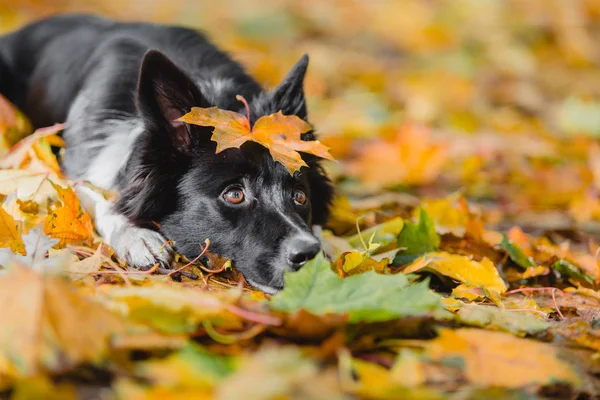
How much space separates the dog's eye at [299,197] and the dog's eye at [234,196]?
0.30m

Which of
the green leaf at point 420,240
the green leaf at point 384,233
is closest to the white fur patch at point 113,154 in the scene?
the green leaf at point 384,233

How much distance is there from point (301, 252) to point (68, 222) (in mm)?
1121

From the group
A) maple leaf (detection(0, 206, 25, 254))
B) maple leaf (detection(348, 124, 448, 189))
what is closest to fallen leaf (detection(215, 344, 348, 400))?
maple leaf (detection(0, 206, 25, 254))

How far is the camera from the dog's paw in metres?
3.18

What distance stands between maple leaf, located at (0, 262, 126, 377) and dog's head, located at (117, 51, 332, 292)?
47.2 inches

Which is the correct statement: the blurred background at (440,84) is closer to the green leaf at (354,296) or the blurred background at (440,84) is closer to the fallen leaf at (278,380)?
the green leaf at (354,296)

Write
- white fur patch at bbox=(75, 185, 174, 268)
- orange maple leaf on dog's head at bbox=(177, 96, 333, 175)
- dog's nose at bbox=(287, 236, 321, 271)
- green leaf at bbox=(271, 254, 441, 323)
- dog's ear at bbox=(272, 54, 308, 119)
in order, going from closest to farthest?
1. green leaf at bbox=(271, 254, 441, 323)
2. dog's nose at bbox=(287, 236, 321, 271)
3. orange maple leaf on dog's head at bbox=(177, 96, 333, 175)
4. white fur patch at bbox=(75, 185, 174, 268)
5. dog's ear at bbox=(272, 54, 308, 119)

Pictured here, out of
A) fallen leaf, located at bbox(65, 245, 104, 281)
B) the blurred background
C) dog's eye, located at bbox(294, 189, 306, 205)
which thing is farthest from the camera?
the blurred background

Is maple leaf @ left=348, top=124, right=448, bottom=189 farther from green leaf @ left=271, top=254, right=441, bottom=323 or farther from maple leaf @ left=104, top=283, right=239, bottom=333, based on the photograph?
maple leaf @ left=104, top=283, right=239, bottom=333

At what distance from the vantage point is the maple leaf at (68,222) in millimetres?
3145

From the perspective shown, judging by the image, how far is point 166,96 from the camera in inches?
131

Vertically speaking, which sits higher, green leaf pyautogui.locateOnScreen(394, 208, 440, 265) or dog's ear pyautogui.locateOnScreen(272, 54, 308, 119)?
dog's ear pyautogui.locateOnScreen(272, 54, 308, 119)

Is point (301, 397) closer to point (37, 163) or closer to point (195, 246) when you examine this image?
point (195, 246)

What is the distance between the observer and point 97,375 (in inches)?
77.4
